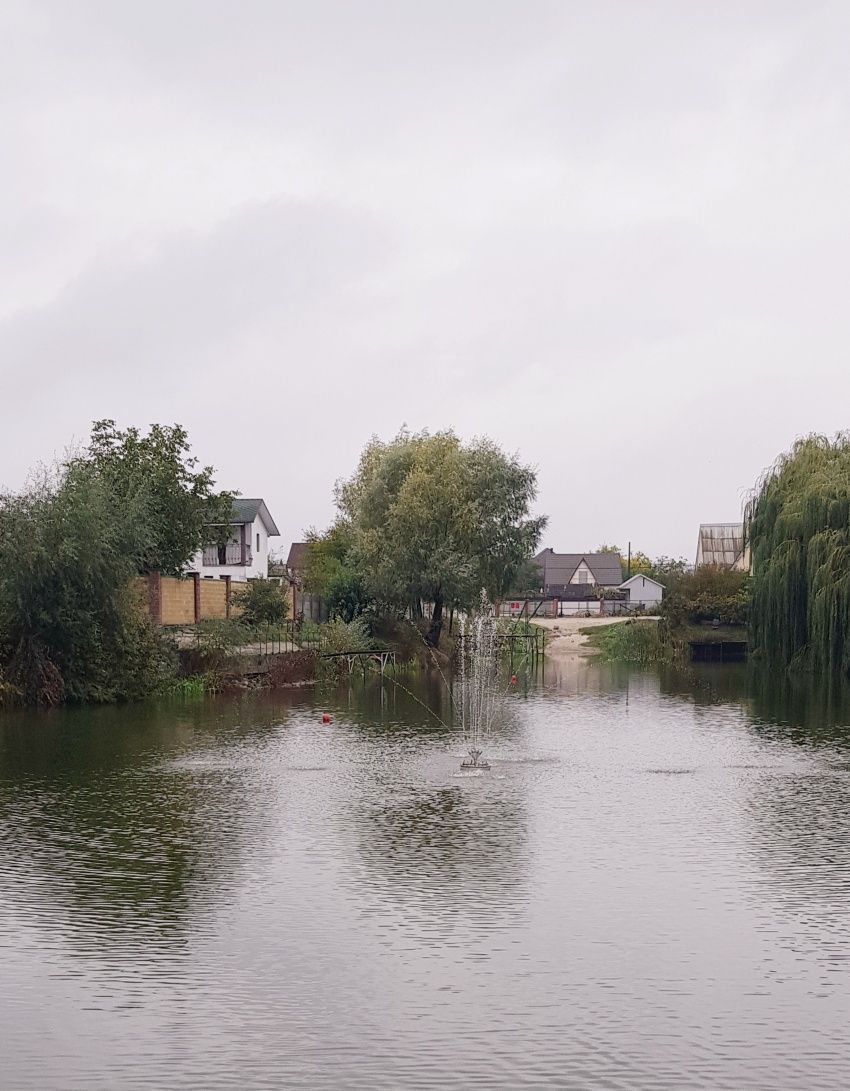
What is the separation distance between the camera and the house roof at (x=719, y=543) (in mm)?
99938

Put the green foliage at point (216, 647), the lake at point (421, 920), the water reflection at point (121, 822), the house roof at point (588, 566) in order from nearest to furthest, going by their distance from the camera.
→ 1. the lake at point (421, 920)
2. the water reflection at point (121, 822)
3. the green foliage at point (216, 647)
4. the house roof at point (588, 566)

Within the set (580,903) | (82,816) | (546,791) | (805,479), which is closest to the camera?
(580,903)

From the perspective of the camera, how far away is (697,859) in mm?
16031

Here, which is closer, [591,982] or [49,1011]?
[49,1011]

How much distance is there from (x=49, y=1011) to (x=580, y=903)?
18.8 ft

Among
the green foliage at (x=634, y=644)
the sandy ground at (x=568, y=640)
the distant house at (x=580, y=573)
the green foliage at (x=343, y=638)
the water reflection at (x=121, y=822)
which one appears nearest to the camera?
the water reflection at (x=121, y=822)

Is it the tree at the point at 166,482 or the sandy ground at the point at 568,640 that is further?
the sandy ground at the point at 568,640

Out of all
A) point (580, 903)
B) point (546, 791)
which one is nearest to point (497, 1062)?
point (580, 903)

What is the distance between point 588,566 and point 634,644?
259 feet

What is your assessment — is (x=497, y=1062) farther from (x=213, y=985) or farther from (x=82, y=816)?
(x=82, y=816)

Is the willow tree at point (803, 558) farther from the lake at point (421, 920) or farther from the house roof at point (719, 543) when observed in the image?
the house roof at point (719, 543)

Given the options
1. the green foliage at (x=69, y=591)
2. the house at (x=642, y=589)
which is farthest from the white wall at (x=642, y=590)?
the green foliage at (x=69, y=591)

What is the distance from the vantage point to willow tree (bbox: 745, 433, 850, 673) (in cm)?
4744

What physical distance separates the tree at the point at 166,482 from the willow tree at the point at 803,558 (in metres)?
21.5
